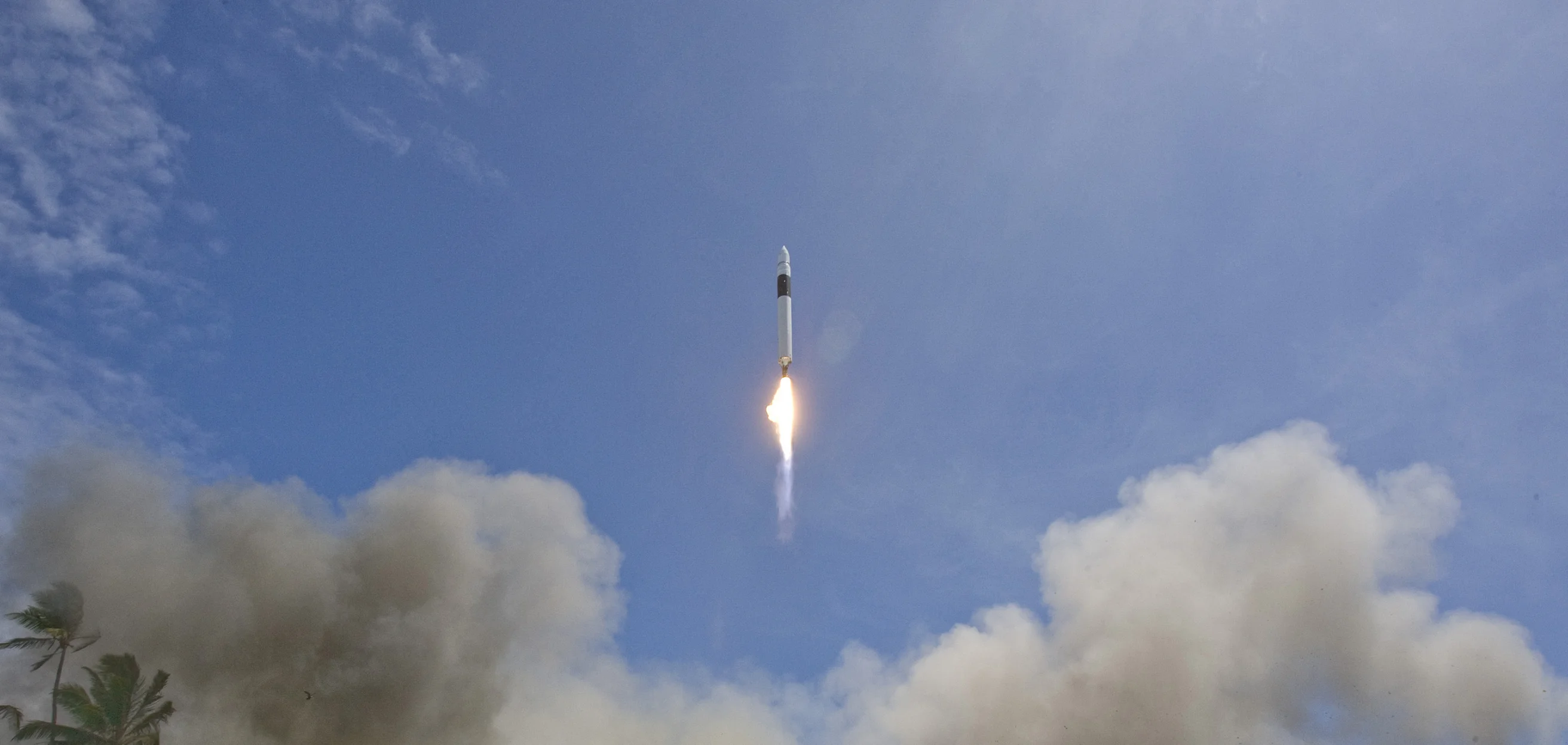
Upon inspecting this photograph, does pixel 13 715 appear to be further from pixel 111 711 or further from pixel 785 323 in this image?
pixel 785 323

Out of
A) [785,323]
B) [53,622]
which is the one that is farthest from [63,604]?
[785,323]

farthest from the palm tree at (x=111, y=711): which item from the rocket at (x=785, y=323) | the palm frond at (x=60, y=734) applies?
the rocket at (x=785, y=323)

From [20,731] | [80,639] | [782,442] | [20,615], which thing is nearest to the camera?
[20,731]

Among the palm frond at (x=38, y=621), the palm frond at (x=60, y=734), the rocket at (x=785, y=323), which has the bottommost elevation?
the palm frond at (x=60, y=734)

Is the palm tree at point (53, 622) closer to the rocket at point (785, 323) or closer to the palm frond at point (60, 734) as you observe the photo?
the palm frond at point (60, 734)

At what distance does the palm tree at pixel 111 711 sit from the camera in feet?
119

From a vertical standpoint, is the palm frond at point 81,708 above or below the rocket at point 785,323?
below

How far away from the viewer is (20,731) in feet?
117

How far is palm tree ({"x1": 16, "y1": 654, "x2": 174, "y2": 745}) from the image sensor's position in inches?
1422

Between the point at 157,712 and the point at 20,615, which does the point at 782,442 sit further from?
the point at 20,615

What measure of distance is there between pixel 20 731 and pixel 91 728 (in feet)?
6.75

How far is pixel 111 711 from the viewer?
3675 centimetres

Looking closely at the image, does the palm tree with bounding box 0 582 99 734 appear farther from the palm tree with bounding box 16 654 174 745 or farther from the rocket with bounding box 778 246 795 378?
the rocket with bounding box 778 246 795 378

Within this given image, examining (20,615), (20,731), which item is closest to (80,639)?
(20,615)
